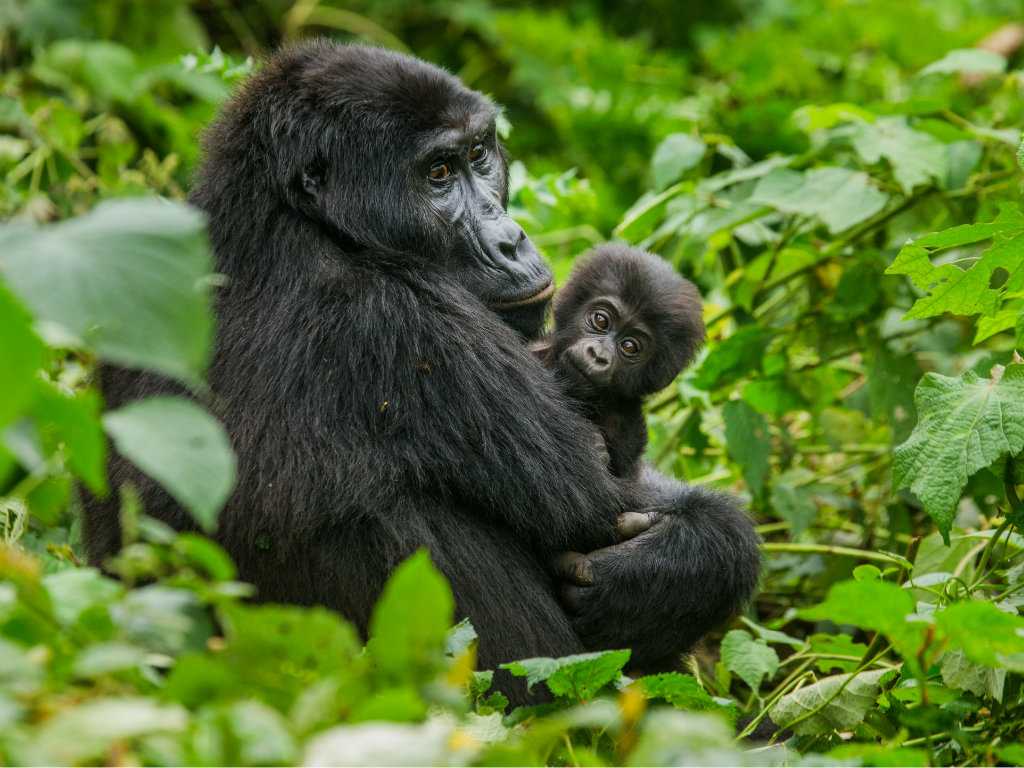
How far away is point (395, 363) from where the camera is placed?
9.28 feet

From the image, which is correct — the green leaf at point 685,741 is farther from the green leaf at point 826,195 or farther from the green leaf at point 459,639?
the green leaf at point 826,195

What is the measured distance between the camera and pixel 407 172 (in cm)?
322

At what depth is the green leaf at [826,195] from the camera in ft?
13.1

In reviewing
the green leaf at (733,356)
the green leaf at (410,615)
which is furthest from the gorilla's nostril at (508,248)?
the green leaf at (410,615)

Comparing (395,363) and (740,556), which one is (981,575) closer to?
(740,556)

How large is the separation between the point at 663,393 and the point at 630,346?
1055 millimetres

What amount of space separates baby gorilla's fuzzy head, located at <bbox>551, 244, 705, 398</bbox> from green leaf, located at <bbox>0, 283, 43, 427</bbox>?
6.81 ft

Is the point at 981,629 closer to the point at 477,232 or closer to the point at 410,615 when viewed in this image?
the point at 410,615

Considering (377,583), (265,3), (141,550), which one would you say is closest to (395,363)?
(377,583)

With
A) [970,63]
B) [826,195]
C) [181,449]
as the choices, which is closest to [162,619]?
[181,449]

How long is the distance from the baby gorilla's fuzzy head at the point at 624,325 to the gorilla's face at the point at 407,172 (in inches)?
6.3

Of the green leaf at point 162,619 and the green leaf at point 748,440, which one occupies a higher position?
the green leaf at point 162,619

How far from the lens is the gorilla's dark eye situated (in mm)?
3318

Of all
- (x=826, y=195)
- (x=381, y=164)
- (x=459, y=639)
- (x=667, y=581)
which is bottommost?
(x=667, y=581)
